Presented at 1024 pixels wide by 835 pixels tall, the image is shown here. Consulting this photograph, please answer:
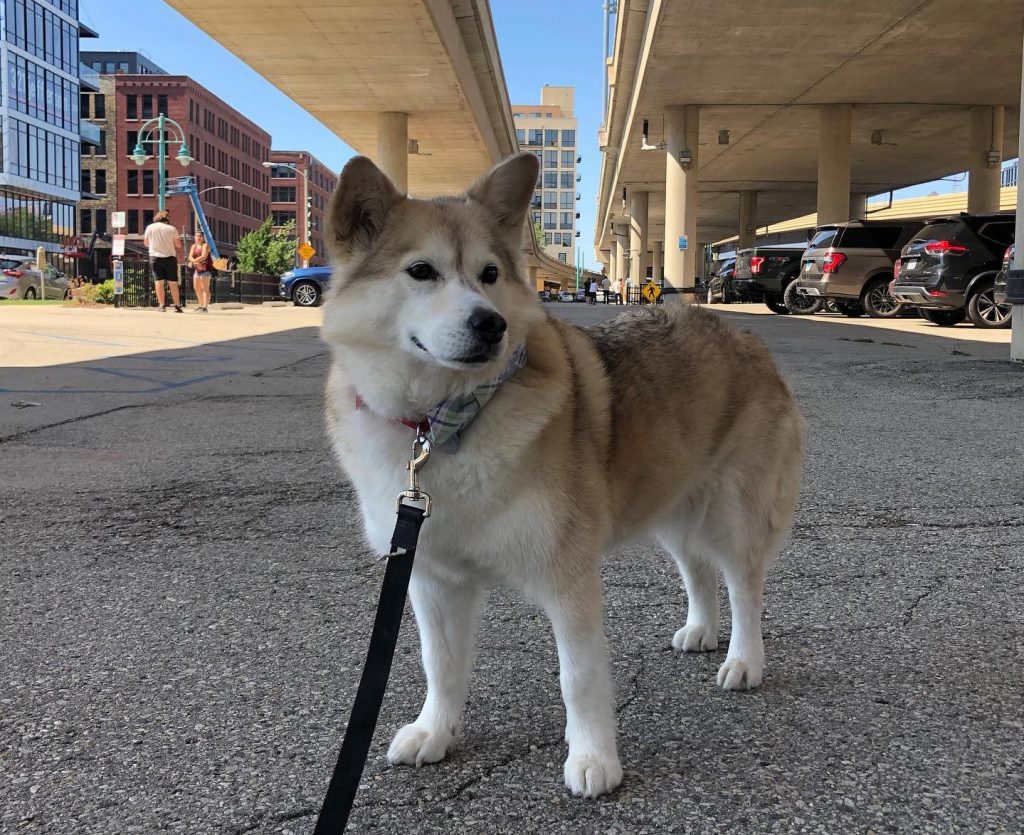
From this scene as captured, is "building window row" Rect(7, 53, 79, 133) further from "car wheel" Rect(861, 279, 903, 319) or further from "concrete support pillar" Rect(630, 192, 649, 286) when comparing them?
"car wheel" Rect(861, 279, 903, 319)

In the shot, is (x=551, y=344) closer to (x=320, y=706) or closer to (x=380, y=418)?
(x=380, y=418)

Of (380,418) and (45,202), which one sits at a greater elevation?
(45,202)

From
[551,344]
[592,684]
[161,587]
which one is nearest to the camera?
[592,684]

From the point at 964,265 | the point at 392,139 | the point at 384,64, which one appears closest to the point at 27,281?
the point at 392,139

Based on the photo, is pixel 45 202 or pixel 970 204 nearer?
pixel 970 204

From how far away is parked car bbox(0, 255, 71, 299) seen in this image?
38438 millimetres

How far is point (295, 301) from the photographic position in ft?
108

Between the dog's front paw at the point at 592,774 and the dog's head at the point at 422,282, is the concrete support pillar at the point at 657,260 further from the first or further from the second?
the dog's front paw at the point at 592,774

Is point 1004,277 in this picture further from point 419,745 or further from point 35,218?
point 35,218

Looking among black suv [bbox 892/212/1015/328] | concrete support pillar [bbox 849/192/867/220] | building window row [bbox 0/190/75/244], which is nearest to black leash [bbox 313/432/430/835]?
black suv [bbox 892/212/1015/328]

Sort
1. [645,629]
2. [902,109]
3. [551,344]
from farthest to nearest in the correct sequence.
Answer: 1. [902,109]
2. [645,629]
3. [551,344]

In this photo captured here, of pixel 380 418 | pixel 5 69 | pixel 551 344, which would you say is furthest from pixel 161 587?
pixel 5 69

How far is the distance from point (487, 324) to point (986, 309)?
18591 mm

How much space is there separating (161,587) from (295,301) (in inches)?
1199
